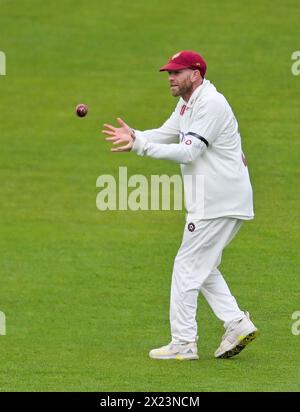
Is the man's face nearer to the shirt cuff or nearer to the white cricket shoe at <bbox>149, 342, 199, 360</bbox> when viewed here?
the shirt cuff

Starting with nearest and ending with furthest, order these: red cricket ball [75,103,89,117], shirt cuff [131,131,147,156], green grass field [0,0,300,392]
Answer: shirt cuff [131,131,147,156] < green grass field [0,0,300,392] < red cricket ball [75,103,89,117]

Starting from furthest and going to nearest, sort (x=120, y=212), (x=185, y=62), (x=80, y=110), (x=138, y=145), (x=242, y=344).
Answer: (x=120, y=212) < (x=80, y=110) < (x=242, y=344) < (x=185, y=62) < (x=138, y=145)

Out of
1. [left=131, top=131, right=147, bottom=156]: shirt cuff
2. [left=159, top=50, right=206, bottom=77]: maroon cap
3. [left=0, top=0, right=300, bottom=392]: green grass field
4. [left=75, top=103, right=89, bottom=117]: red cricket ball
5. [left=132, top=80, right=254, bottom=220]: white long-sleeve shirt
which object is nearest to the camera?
[left=131, top=131, right=147, bottom=156]: shirt cuff

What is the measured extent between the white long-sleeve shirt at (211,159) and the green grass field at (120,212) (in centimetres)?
149

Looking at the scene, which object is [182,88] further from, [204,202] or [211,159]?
[204,202]

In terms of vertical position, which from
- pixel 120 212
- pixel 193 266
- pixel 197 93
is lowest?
pixel 193 266

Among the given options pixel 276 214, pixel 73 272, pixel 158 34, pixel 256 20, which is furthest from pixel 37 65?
pixel 73 272

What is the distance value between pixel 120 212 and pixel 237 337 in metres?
7.48

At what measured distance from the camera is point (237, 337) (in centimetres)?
1328

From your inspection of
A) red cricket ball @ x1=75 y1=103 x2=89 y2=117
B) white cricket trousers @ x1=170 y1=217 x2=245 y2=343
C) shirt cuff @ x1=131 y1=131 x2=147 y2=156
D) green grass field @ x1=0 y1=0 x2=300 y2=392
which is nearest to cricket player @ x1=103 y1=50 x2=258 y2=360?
white cricket trousers @ x1=170 y1=217 x2=245 y2=343

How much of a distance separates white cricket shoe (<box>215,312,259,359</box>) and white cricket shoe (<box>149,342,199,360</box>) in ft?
0.91

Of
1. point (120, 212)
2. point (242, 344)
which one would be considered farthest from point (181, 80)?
point (120, 212)

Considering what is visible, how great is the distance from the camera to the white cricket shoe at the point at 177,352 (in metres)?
13.3

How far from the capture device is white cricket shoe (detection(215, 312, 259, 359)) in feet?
43.5
